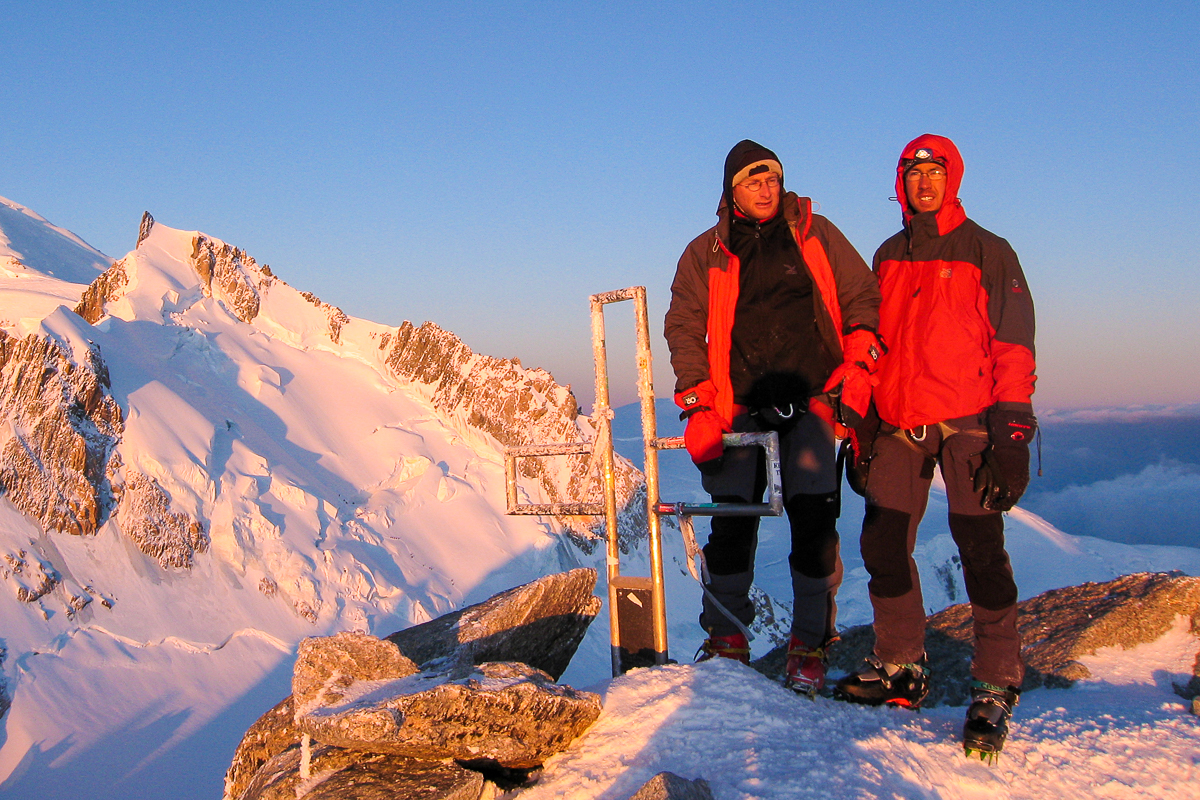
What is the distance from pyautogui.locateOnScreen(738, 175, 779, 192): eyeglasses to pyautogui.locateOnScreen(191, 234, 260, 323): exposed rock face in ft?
148

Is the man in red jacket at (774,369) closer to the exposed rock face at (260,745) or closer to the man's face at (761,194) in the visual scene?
the man's face at (761,194)

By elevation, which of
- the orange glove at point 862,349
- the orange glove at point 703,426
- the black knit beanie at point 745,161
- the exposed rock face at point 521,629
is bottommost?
the exposed rock face at point 521,629

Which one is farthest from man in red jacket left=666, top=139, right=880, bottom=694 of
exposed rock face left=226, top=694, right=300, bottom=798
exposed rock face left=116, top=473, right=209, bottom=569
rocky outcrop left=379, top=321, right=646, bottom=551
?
rocky outcrop left=379, top=321, right=646, bottom=551

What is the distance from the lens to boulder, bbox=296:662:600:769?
3.13 m

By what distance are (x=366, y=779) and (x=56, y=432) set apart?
3035 centimetres

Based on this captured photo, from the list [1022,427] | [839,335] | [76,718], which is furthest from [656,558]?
[76,718]

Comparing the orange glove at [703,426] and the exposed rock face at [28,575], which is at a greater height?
the orange glove at [703,426]

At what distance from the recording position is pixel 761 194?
4086mm

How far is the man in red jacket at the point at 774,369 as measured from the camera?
4.01 meters

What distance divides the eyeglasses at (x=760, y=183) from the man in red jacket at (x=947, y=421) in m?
0.71

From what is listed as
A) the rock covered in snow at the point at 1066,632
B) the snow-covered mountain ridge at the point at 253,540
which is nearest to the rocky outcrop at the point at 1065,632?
the rock covered in snow at the point at 1066,632

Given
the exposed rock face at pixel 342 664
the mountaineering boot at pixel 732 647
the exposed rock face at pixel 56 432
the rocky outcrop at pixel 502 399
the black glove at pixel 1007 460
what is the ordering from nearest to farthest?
the black glove at pixel 1007 460
the exposed rock face at pixel 342 664
the mountaineering boot at pixel 732 647
the exposed rock face at pixel 56 432
the rocky outcrop at pixel 502 399

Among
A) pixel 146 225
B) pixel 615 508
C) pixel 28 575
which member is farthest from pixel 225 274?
pixel 615 508

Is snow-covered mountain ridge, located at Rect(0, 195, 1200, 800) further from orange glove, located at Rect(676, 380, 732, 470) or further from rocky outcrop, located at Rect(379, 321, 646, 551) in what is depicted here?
orange glove, located at Rect(676, 380, 732, 470)
